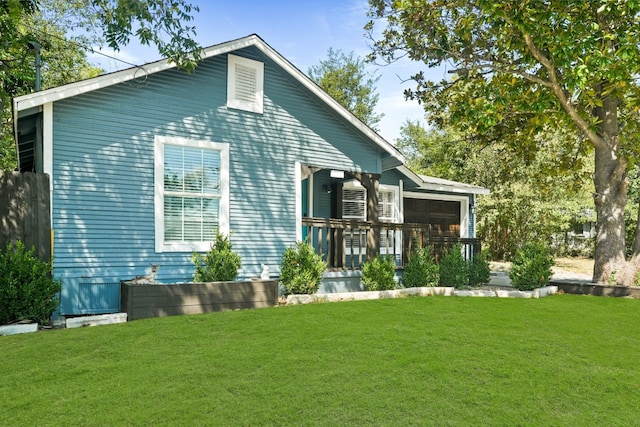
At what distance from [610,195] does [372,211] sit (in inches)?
235

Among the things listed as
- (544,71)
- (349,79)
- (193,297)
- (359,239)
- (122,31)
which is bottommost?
(193,297)

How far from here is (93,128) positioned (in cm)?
768

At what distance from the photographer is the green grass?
3496 millimetres

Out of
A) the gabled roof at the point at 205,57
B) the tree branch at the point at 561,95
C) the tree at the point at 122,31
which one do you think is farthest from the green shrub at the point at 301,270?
the tree branch at the point at 561,95

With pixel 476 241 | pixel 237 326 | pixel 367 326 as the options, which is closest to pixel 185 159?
pixel 237 326

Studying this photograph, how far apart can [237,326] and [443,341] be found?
2.71 meters

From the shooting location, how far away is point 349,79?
109 feet

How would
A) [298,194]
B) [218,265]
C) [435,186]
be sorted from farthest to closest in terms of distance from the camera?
[435,186] → [298,194] → [218,265]

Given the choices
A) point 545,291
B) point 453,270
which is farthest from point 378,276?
point 545,291

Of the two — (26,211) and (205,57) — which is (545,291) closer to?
(205,57)

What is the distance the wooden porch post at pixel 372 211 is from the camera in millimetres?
10430

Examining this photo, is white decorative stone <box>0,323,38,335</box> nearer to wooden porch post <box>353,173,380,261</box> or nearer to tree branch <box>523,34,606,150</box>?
wooden porch post <box>353,173,380,261</box>

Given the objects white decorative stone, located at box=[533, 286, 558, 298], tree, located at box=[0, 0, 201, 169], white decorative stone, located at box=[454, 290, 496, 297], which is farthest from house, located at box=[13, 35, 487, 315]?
white decorative stone, located at box=[533, 286, 558, 298]

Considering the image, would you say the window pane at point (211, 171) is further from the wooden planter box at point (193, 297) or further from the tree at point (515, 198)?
the tree at point (515, 198)
